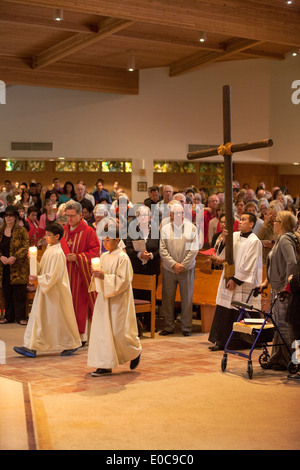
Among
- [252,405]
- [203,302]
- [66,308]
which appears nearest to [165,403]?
[252,405]

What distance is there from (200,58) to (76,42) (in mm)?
3783

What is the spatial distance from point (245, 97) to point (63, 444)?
15.6 metres

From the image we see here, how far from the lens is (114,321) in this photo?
22.2 ft

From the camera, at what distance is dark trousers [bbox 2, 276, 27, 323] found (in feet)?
32.0

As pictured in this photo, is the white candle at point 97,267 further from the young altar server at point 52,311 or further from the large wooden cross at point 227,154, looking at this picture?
the large wooden cross at point 227,154

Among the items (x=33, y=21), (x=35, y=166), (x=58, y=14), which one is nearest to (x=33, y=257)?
(x=58, y=14)

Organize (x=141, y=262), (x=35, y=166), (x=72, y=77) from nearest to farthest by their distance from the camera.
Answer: (x=141, y=262)
(x=72, y=77)
(x=35, y=166)

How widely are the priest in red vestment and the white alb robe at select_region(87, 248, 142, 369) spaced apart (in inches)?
58.0

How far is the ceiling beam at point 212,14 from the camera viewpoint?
10938mm

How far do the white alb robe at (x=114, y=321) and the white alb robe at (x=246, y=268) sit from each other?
1.55 metres

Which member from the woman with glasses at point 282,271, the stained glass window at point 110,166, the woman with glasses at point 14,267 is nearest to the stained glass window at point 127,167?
the stained glass window at point 110,166

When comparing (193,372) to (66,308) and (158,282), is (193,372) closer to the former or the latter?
(66,308)

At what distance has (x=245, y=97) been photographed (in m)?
19.0

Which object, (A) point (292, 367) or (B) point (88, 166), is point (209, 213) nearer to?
(A) point (292, 367)
